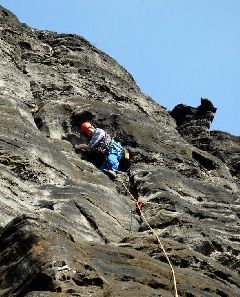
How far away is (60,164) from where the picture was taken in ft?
51.6

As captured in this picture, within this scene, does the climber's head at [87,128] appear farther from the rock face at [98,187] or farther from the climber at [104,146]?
the rock face at [98,187]

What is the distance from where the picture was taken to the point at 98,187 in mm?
15438

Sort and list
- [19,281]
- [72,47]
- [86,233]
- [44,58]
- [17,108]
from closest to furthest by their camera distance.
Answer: [19,281] → [86,233] → [17,108] → [44,58] → [72,47]

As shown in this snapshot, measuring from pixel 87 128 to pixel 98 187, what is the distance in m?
3.97

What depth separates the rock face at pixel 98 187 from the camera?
356 inches

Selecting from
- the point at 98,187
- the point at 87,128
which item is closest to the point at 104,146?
the point at 87,128

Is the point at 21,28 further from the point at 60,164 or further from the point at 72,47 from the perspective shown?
the point at 60,164

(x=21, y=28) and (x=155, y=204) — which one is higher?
(x=21, y=28)

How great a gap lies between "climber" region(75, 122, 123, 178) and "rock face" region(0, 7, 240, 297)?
1.17ft

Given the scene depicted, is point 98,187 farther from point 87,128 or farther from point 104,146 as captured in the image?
point 87,128

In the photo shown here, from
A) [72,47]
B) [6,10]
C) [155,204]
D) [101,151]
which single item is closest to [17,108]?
[101,151]

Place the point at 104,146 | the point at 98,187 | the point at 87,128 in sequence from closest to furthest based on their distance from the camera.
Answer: the point at 98,187
the point at 104,146
the point at 87,128

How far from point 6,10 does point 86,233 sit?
17.2 metres

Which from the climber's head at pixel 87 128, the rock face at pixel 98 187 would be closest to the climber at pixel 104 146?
the climber's head at pixel 87 128
